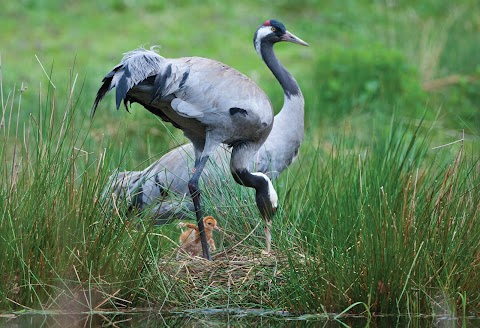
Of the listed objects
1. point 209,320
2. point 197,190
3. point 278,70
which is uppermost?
Answer: point 278,70

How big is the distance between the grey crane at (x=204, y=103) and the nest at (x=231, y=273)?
9.3 inches

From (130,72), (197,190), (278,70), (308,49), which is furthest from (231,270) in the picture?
(308,49)

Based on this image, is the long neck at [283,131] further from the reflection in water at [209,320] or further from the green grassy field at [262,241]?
the reflection in water at [209,320]

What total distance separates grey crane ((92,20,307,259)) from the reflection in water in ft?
2.55

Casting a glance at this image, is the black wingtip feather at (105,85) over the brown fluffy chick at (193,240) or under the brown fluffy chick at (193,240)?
over

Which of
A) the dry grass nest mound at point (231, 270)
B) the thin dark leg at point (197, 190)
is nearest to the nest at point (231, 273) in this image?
the dry grass nest mound at point (231, 270)

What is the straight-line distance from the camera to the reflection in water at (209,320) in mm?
5258

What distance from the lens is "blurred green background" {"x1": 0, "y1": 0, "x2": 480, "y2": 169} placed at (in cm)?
1025

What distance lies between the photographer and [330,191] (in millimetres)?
5980

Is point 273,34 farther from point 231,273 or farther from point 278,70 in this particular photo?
point 231,273

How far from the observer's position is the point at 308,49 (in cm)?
1273

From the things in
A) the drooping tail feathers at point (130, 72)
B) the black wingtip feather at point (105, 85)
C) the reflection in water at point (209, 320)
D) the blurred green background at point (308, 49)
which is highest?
the drooping tail feathers at point (130, 72)

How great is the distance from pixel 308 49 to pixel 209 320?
24.7ft

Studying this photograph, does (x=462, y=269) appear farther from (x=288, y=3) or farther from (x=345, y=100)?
(x=288, y=3)
